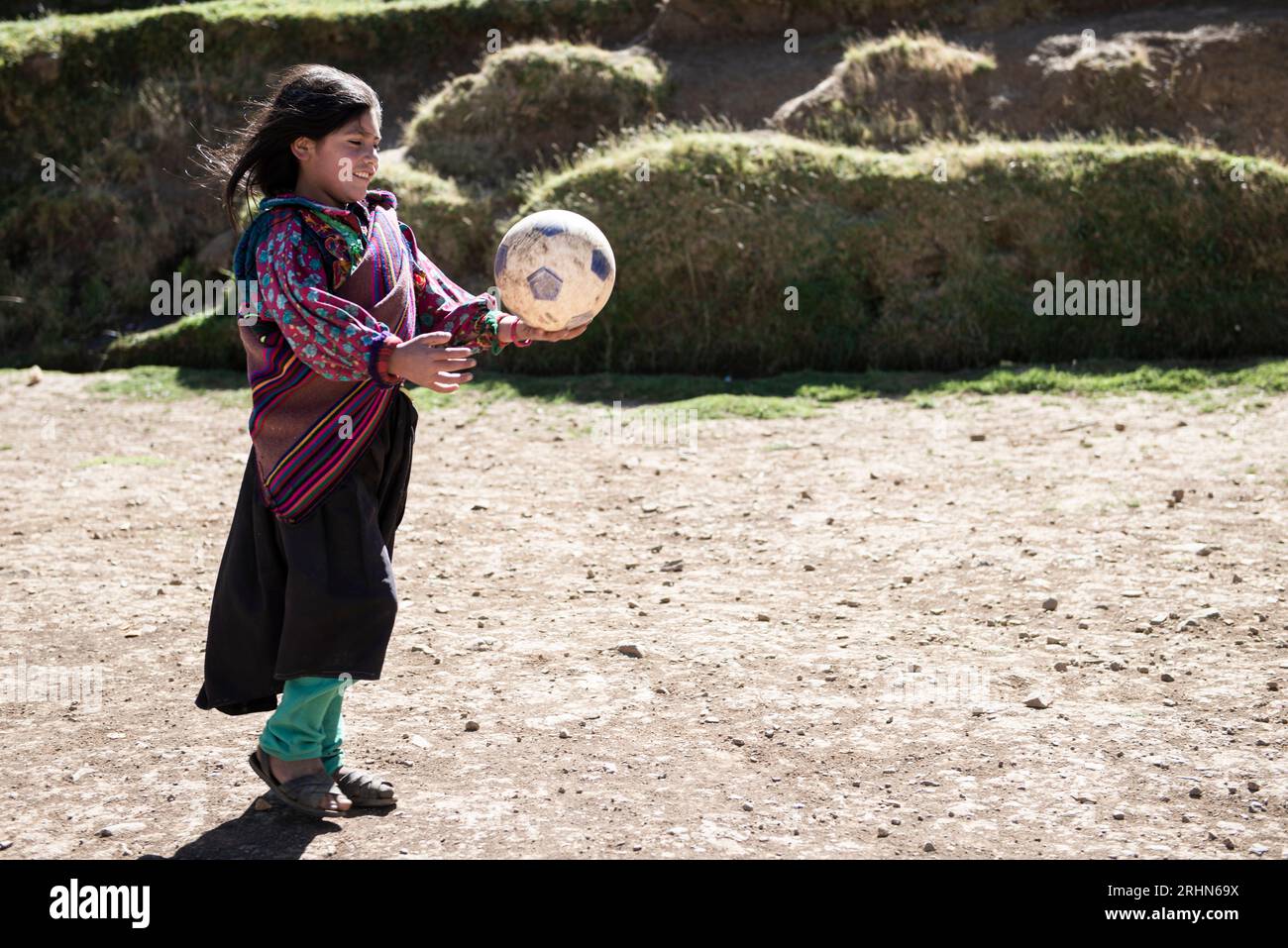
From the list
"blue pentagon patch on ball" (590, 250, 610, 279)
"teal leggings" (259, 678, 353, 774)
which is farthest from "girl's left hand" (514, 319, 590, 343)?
"teal leggings" (259, 678, 353, 774)

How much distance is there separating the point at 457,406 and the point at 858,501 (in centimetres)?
335

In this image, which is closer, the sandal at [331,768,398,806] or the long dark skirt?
the long dark skirt

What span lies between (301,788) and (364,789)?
0.57 ft

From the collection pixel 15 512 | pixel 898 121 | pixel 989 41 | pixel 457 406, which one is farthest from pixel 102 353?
pixel 989 41

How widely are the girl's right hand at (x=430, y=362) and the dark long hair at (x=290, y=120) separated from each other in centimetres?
65

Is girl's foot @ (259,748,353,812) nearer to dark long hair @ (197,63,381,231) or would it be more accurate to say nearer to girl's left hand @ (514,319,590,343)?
girl's left hand @ (514,319,590,343)

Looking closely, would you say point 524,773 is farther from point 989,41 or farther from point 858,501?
point 989,41

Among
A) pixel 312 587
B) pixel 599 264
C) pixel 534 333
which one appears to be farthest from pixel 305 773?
pixel 599 264

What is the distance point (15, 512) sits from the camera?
7.07m

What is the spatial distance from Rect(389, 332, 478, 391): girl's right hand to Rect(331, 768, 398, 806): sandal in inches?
43.5

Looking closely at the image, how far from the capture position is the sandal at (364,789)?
3.63 meters

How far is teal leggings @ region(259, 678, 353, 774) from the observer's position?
3.52 meters

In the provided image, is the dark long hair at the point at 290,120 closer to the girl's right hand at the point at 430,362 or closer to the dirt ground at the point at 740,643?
the girl's right hand at the point at 430,362

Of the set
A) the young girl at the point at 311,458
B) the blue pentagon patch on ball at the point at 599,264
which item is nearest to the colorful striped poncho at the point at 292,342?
the young girl at the point at 311,458
